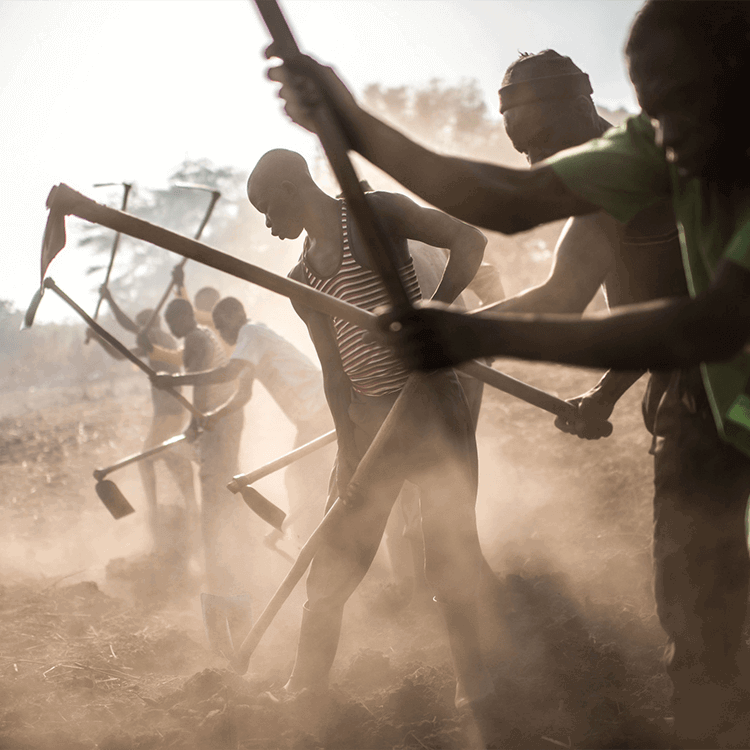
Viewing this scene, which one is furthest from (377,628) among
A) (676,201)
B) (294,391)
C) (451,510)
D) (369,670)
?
(676,201)

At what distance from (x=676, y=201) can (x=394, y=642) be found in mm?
2875

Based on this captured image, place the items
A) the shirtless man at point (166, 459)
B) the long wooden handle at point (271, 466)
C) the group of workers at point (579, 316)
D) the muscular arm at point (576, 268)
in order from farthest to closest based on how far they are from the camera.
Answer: the shirtless man at point (166, 459) < the long wooden handle at point (271, 466) < the muscular arm at point (576, 268) < the group of workers at point (579, 316)

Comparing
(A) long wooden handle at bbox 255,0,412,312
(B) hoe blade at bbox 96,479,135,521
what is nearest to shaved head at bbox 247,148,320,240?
(A) long wooden handle at bbox 255,0,412,312

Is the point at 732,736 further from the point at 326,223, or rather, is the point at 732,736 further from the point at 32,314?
the point at 32,314

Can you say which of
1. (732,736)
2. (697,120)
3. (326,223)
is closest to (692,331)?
(697,120)

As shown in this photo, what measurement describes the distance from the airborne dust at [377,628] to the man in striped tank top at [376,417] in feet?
0.87

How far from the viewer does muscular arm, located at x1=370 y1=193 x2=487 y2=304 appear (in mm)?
2598

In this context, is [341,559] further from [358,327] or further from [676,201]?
[676,201]

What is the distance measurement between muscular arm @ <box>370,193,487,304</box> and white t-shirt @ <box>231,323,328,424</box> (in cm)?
223

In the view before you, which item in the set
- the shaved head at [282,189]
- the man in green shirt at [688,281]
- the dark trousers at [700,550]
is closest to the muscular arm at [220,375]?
the shaved head at [282,189]

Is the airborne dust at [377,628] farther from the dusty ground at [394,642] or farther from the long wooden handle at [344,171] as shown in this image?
the long wooden handle at [344,171]

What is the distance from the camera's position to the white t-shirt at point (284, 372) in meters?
4.79

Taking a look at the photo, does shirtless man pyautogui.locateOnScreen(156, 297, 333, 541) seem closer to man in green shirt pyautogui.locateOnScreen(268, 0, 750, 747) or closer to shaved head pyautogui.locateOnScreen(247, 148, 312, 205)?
shaved head pyautogui.locateOnScreen(247, 148, 312, 205)

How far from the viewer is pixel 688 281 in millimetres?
1623
